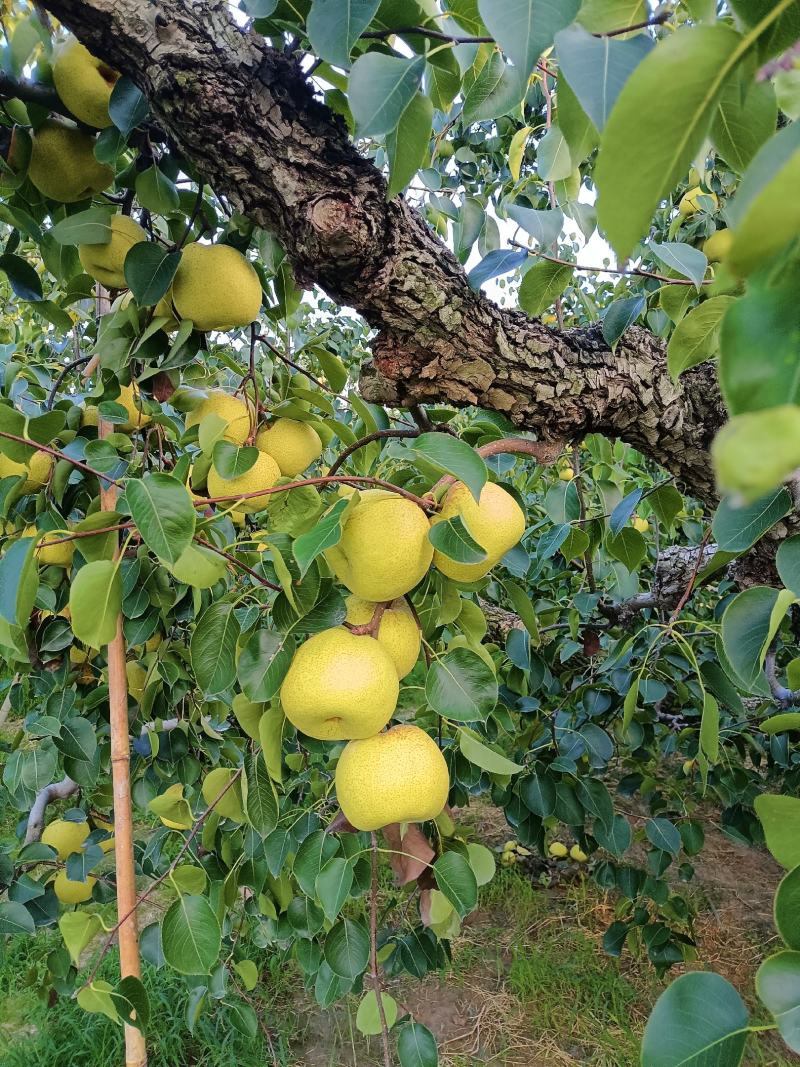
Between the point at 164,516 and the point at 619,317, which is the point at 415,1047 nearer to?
the point at 164,516

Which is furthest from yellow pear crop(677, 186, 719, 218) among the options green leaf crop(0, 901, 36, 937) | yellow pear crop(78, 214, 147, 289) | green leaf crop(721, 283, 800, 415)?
green leaf crop(0, 901, 36, 937)

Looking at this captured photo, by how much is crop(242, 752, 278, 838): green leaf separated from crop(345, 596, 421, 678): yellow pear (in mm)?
243

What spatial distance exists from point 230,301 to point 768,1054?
2452 mm

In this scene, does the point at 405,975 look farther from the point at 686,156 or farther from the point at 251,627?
the point at 686,156

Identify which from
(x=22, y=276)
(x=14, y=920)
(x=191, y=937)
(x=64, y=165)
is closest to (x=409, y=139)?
(x=64, y=165)

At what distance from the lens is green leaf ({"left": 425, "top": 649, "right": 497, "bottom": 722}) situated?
2.45 ft

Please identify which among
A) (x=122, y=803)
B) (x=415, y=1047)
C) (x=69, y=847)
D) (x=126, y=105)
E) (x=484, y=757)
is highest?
(x=126, y=105)

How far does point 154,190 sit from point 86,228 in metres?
0.11

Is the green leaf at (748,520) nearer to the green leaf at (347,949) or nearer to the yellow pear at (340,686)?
the yellow pear at (340,686)

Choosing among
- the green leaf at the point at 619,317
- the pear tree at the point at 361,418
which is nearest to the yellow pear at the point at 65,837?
the pear tree at the point at 361,418

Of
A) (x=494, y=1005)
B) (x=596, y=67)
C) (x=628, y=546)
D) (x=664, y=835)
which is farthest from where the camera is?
(x=494, y=1005)

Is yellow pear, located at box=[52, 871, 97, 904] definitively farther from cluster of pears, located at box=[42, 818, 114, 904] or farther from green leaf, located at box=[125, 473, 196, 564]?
green leaf, located at box=[125, 473, 196, 564]

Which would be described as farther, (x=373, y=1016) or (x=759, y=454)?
(x=373, y=1016)

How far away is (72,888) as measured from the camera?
152 cm
